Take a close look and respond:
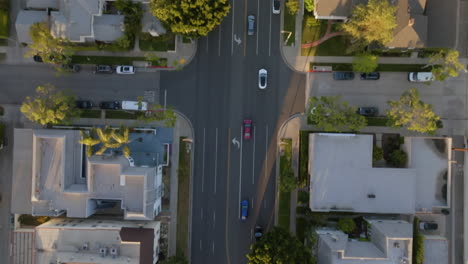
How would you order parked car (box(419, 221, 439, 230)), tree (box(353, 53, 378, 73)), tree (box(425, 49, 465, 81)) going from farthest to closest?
parked car (box(419, 221, 439, 230)) < tree (box(353, 53, 378, 73)) < tree (box(425, 49, 465, 81))

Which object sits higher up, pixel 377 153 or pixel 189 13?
pixel 189 13

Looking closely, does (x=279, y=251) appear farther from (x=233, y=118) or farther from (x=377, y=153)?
(x=377, y=153)

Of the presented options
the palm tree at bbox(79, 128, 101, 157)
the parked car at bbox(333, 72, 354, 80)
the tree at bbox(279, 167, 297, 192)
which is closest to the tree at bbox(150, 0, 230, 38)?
the palm tree at bbox(79, 128, 101, 157)

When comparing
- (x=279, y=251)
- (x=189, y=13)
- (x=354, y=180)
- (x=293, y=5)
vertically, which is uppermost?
(x=293, y=5)

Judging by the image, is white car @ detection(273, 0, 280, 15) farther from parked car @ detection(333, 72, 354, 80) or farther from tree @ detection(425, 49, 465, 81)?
tree @ detection(425, 49, 465, 81)

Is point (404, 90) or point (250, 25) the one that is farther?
point (404, 90)

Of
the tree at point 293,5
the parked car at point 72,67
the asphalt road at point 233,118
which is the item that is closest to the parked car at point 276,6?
the asphalt road at point 233,118

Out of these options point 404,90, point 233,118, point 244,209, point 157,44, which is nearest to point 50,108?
point 157,44
